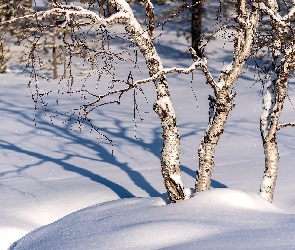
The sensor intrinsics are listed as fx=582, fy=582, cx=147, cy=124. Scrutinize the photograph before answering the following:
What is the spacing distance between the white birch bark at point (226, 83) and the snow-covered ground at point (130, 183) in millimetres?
716

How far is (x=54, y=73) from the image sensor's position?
2322 centimetres

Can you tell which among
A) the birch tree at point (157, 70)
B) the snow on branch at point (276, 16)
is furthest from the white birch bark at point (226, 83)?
the birch tree at point (157, 70)

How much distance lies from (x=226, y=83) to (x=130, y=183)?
3.72 metres

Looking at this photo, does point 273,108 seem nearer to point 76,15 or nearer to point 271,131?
point 271,131

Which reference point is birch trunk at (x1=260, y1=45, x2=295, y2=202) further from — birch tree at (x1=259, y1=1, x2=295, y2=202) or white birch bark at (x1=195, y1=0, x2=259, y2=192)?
white birch bark at (x1=195, y1=0, x2=259, y2=192)

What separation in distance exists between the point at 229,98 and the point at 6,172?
5.54 metres

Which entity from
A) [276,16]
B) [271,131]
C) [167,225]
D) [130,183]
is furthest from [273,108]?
[130,183]

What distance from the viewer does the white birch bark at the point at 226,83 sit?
697cm

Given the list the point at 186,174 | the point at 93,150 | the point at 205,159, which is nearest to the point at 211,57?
the point at 93,150

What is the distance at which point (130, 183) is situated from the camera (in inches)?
404

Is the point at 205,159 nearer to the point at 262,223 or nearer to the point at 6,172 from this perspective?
the point at 262,223

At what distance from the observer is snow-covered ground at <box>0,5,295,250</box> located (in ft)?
18.1

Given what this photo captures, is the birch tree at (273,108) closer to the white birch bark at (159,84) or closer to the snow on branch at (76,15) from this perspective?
the white birch bark at (159,84)

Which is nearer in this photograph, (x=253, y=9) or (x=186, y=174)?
(x=253, y=9)
